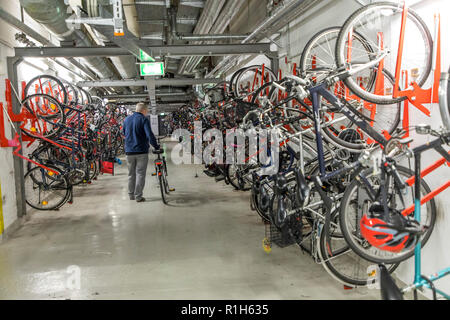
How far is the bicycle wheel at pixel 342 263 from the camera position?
2.32 m

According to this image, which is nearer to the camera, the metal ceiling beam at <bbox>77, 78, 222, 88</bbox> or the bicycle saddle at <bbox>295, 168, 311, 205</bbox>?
the bicycle saddle at <bbox>295, 168, 311, 205</bbox>

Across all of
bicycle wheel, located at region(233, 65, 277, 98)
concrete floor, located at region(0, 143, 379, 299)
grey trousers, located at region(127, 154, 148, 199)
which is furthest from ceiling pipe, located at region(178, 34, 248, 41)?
concrete floor, located at region(0, 143, 379, 299)

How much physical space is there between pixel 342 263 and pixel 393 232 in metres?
1.54

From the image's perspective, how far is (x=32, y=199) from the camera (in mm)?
5105

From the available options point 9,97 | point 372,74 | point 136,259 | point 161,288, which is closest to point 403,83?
point 372,74

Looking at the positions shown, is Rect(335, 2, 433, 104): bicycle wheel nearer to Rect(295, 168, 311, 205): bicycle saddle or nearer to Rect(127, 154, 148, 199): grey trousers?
Rect(295, 168, 311, 205): bicycle saddle

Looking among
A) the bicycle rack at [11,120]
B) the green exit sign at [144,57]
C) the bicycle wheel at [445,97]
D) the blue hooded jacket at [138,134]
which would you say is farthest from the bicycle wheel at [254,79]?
the bicycle wheel at [445,97]

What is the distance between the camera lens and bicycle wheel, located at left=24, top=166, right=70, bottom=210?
5.01 metres

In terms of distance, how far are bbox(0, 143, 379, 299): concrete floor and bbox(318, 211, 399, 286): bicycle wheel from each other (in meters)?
0.24

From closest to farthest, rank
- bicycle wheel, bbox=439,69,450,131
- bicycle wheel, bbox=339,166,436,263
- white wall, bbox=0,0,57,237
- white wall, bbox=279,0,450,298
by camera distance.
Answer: bicycle wheel, bbox=439,69,450,131 → bicycle wheel, bbox=339,166,436,263 → white wall, bbox=279,0,450,298 → white wall, bbox=0,0,57,237

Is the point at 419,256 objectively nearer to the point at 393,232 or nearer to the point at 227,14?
the point at 393,232

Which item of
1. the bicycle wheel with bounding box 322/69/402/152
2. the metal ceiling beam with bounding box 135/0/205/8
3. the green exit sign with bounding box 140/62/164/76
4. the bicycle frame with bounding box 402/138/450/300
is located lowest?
the bicycle frame with bounding box 402/138/450/300

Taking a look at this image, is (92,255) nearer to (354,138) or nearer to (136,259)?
(136,259)

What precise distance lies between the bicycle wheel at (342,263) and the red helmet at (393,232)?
457 mm
